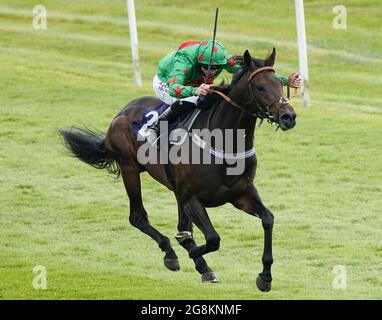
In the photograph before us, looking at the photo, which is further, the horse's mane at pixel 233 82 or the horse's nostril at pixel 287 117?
the horse's mane at pixel 233 82

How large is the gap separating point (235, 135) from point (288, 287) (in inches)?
100

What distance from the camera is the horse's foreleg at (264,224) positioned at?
9852 mm

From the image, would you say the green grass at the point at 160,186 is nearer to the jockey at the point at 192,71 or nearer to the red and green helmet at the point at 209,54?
the jockey at the point at 192,71

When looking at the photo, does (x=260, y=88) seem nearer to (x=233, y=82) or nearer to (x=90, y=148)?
(x=233, y=82)

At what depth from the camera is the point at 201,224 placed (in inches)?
389

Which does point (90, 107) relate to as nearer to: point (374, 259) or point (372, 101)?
point (372, 101)

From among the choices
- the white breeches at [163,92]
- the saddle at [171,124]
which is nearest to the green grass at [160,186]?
the saddle at [171,124]

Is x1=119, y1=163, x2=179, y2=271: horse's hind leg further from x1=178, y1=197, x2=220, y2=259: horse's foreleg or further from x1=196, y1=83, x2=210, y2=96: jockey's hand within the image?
x1=196, y1=83, x2=210, y2=96: jockey's hand

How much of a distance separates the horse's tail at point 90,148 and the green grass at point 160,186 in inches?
47.2

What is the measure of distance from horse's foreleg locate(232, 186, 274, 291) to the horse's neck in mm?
551

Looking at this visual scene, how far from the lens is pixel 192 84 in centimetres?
1034

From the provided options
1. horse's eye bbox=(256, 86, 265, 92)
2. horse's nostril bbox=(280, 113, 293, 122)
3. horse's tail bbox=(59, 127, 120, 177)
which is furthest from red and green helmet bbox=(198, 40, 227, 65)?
horse's tail bbox=(59, 127, 120, 177)

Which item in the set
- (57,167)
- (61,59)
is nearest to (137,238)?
(57,167)

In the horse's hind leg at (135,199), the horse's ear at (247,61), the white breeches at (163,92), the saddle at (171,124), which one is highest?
the horse's ear at (247,61)
